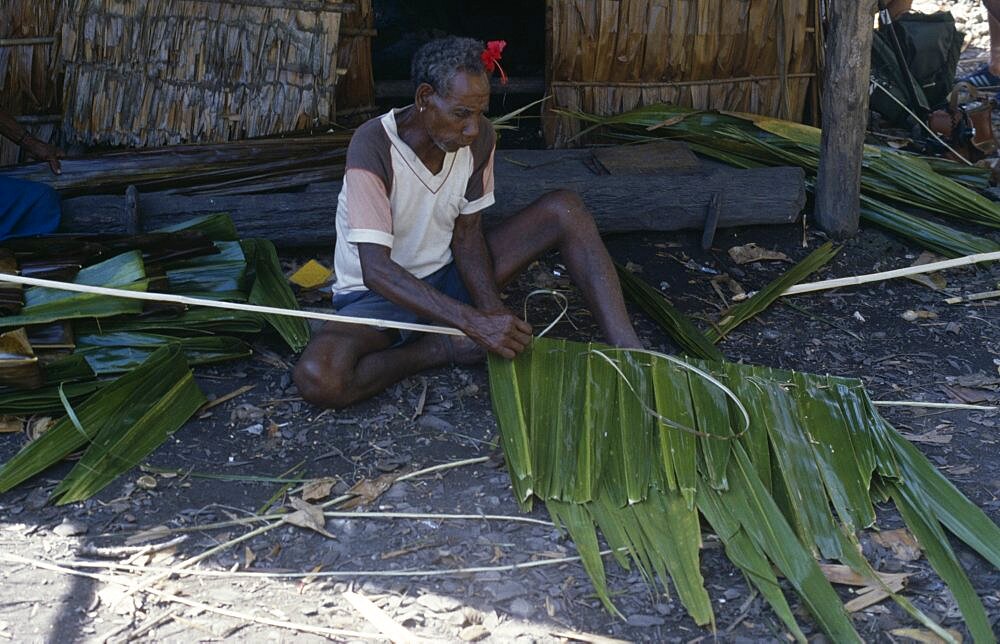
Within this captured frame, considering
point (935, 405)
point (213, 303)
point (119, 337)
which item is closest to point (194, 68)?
point (119, 337)

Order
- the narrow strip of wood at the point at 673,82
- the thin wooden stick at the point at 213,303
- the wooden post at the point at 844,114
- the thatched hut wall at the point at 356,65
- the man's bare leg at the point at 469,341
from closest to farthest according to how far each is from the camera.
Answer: the thin wooden stick at the point at 213,303 < the man's bare leg at the point at 469,341 < the wooden post at the point at 844,114 < the thatched hut wall at the point at 356,65 < the narrow strip of wood at the point at 673,82

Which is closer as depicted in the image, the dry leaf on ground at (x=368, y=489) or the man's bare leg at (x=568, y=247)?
the dry leaf on ground at (x=368, y=489)

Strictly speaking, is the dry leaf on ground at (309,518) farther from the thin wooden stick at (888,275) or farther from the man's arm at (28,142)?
the man's arm at (28,142)

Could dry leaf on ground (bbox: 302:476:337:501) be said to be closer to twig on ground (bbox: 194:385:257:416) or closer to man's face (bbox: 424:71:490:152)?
twig on ground (bbox: 194:385:257:416)

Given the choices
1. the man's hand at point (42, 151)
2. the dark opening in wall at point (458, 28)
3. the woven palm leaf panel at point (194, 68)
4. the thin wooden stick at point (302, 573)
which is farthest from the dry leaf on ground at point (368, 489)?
the dark opening in wall at point (458, 28)

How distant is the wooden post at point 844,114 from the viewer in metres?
4.10

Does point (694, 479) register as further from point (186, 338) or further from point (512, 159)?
point (512, 159)

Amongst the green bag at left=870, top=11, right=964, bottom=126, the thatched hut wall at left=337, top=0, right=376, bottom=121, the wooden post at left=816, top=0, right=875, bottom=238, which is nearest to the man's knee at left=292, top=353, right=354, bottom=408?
the thatched hut wall at left=337, top=0, right=376, bottom=121

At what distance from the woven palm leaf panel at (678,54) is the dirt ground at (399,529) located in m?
1.47

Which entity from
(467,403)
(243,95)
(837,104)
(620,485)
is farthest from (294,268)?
(837,104)

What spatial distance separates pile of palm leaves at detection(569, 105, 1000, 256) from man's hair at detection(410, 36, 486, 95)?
6.43 ft

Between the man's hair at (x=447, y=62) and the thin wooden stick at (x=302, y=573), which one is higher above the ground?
the man's hair at (x=447, y=62)

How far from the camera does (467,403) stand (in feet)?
10.5

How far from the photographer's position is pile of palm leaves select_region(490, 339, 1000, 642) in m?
2.40
